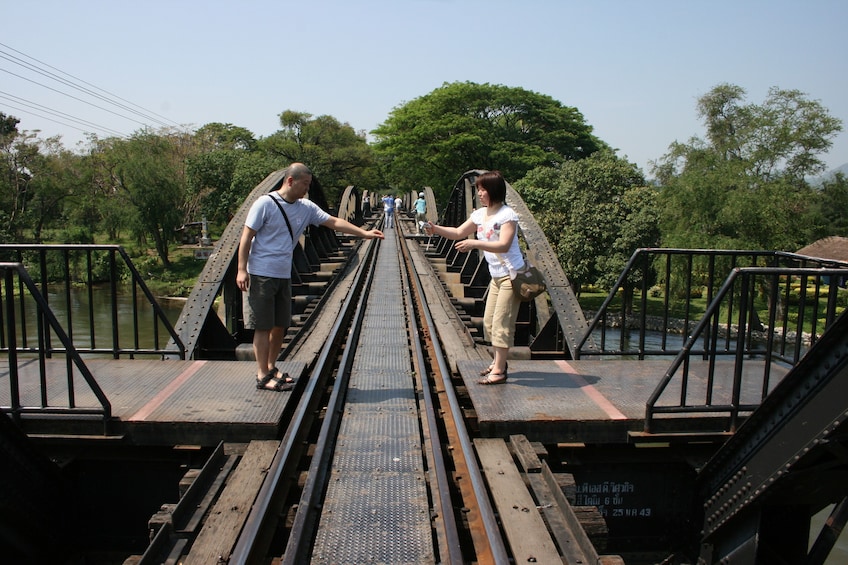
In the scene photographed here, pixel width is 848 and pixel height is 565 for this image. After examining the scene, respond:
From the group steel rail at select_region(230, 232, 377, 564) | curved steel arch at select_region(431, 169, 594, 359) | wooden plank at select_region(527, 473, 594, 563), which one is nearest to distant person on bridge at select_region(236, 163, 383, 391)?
steel rail at select_region(230, 232, 377, 564)

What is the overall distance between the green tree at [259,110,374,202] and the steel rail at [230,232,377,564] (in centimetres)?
5076

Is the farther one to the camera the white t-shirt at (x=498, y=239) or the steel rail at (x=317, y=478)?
the white t-shirt at (x=498, y=239)

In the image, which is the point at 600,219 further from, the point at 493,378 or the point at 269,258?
the point at 269,258

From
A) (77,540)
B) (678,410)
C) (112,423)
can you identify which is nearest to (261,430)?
(112,423)

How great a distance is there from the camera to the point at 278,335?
4699 millimetres

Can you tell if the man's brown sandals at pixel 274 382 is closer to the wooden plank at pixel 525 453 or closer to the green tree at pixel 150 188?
the wooden plank at pixel 525 453

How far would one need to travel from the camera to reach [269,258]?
4.47 metres

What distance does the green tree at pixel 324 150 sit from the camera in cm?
5697

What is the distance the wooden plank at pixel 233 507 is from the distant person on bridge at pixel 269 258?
2.85ft

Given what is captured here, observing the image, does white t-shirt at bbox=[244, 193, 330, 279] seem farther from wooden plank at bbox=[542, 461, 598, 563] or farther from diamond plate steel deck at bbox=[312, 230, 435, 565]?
wooden plank at bbox=[542, 461, 598, 563]

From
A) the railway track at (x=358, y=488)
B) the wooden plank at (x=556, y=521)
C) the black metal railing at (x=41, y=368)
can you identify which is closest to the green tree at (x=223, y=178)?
the railway track at (x=358, y=488)

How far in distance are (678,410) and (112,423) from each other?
3415 mm

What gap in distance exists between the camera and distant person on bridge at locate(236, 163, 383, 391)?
4.40m

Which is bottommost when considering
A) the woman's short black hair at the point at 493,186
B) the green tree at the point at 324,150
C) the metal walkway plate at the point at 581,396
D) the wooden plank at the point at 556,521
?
the wooden plank at the point at 556,521
